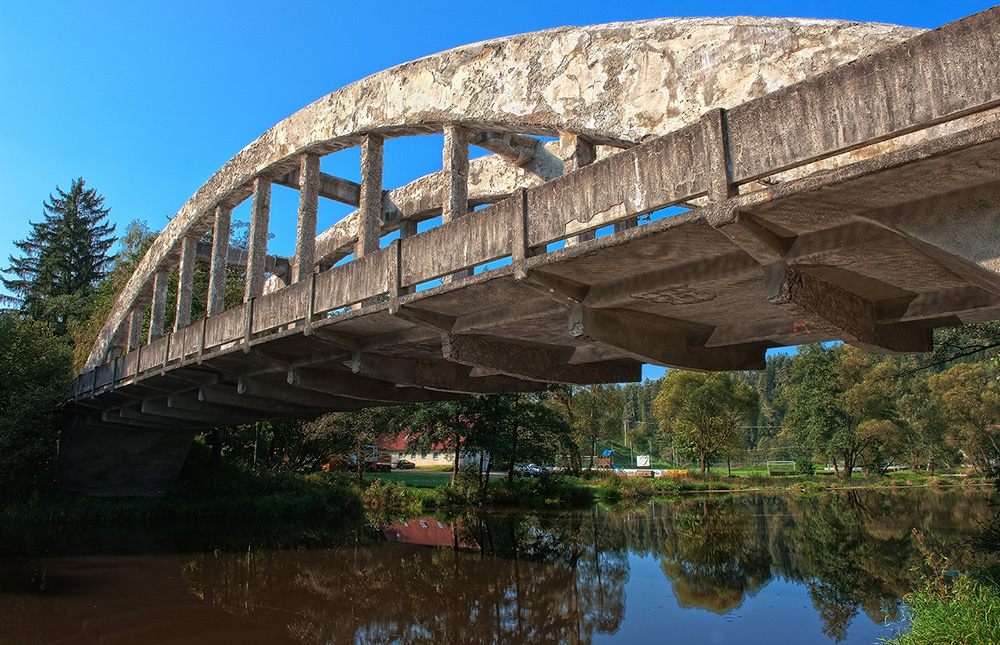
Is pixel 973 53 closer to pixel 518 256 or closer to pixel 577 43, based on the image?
pixel 518 256

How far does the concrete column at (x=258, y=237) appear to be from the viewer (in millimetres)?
15078

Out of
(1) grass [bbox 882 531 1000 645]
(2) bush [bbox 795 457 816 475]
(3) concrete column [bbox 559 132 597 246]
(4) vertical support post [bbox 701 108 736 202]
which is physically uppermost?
(3) concrete column [bbox 559 132 597 246]

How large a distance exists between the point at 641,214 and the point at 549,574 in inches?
477

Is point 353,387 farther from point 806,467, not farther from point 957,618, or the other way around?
point 806,467

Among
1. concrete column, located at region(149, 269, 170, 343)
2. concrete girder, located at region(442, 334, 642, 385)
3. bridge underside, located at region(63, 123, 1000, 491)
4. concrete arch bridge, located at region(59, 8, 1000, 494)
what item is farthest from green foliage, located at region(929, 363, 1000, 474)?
concrete column, located at region(149, 269, 170, 343)

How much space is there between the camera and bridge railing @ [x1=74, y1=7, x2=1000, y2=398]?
425cm

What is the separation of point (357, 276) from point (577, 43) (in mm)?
4118

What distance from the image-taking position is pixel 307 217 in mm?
14102

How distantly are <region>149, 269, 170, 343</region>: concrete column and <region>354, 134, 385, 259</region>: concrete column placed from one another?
978 cm

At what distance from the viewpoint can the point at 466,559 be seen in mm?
17500

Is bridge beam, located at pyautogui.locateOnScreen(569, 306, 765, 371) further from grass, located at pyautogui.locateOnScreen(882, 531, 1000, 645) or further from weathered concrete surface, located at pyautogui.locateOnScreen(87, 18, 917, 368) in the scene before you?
grass, located at pyautogui.locateOnScreen(882, 531, 1000, 645)

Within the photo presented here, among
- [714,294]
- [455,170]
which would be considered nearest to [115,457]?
[455,170]

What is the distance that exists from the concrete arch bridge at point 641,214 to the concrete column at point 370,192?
0.16 feet

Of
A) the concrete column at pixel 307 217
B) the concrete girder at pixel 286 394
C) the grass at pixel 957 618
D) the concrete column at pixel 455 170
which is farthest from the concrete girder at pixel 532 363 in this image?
the concrete girder at pixel 286 394
